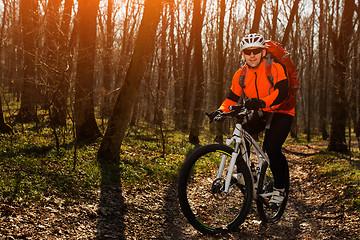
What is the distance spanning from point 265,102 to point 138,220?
255 cm

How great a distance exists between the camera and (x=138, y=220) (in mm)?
4555

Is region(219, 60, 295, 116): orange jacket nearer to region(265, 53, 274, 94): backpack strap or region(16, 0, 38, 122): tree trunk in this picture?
region(265, 53, 274, 94): backpack strap

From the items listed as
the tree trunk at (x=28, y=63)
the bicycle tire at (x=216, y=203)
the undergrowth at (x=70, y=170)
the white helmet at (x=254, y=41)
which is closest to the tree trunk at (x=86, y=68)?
the undergrowth at (x=70, y=170)

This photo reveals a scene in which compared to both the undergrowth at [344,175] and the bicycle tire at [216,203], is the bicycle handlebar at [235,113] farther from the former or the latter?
the undergrowth at [344,175]

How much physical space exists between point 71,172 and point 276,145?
390 centimetres

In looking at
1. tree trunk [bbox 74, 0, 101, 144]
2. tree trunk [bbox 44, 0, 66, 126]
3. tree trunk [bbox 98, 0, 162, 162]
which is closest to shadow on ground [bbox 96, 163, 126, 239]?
tree trunk [bbox 98, 0, 162, 162]

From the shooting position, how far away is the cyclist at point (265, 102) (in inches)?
154

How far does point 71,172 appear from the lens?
5.88 metres

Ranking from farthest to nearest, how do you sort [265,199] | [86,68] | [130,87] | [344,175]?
[86,68] < [344,175] < [130,87] < [265,199]

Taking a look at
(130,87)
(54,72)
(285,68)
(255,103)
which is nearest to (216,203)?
(255,103)

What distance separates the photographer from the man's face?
13.1 ft

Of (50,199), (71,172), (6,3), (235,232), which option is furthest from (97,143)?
(6,3)

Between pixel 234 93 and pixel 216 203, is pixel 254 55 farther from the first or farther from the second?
pixel 216 203

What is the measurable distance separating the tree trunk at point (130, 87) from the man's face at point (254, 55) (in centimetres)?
365
